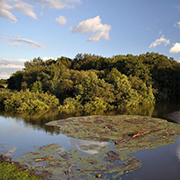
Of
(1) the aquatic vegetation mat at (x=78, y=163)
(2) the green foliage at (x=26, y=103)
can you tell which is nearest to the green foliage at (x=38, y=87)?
(2) the green foliage at (x=26, y=103)

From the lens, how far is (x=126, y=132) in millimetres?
16875

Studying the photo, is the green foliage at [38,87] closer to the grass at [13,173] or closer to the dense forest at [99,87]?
the dense forest at [99,87]

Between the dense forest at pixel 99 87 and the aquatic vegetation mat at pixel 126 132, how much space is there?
11.5 meters

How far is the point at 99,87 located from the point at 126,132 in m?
17.6

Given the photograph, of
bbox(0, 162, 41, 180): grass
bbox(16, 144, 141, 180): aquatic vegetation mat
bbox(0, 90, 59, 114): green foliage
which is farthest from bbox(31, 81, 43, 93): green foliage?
bbox(0, 162, 41, 180): grass

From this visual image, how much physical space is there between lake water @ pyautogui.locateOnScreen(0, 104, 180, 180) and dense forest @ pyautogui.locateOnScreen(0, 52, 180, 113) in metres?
13.1

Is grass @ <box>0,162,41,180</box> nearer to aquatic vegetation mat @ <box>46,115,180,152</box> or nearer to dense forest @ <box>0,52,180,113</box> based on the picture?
aquatic vegetation mat @ <box>46,115,180,152</box>

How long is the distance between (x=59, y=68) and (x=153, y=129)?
34.2 metres

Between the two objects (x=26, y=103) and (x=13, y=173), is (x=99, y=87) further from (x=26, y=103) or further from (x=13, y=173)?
(x=13, y=173)

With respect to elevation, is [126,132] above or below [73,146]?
above

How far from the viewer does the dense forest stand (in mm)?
33125

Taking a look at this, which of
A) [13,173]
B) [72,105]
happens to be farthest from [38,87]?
[13,173]

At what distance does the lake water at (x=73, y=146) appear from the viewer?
9.60 m

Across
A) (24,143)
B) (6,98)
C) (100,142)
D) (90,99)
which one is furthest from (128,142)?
(6,98)
